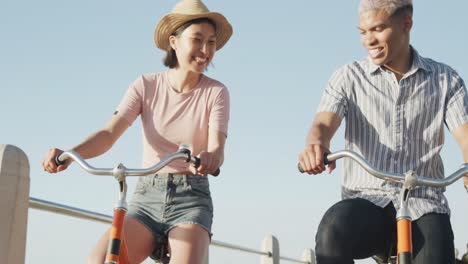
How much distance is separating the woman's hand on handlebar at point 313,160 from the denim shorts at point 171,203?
32.6 inches

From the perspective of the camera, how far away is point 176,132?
389cm

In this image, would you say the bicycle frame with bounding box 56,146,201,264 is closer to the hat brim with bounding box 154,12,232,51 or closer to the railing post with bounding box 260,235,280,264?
the hat brim with bounding box 154,12,232,51

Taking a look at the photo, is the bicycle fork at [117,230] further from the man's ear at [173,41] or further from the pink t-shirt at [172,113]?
the man's ear at [173,41]

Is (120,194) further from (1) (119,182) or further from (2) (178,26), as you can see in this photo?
(2) (178,26)

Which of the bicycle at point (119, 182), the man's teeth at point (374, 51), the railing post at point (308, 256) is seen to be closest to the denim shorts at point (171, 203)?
the bicycle at point (119, 182)

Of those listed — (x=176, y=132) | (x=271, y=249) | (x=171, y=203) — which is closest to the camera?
(x=171, y=203)

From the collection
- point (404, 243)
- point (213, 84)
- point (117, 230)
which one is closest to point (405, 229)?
point (404, 243)

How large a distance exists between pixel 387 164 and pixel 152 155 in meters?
1.15

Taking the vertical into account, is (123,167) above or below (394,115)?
below

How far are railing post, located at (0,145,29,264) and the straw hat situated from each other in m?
1.12

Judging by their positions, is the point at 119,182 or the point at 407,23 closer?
the point at 119,182

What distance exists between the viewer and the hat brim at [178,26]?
161 inches

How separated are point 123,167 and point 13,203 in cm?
64

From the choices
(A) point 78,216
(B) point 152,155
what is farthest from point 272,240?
(B) point 152,155
